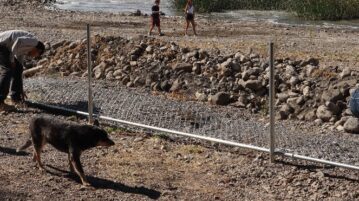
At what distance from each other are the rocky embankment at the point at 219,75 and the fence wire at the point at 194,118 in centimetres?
37

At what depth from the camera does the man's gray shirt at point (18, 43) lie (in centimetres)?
1057

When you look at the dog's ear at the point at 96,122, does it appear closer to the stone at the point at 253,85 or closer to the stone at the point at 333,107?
the stone at the point at 253,85

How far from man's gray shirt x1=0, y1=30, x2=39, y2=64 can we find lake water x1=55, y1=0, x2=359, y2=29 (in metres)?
21.8

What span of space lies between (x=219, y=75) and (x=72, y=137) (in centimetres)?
567

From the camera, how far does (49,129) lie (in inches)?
304

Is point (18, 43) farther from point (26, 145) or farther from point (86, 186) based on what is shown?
point (86, 186)

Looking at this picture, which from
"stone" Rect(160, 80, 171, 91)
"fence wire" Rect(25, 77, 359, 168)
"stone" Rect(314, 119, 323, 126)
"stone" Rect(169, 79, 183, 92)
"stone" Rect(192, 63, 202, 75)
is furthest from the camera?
"stone" Rect(192, 63, 202, 75)

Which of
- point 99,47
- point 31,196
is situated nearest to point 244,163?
point 31,196

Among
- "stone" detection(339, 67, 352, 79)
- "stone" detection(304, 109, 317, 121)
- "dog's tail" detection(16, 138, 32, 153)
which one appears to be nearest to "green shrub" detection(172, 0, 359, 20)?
"stone" detection(339, 67, 352, 79)

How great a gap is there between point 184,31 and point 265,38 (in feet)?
10.3

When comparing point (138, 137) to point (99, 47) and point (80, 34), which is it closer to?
point (99, 47)

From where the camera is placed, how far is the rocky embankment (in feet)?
36.3

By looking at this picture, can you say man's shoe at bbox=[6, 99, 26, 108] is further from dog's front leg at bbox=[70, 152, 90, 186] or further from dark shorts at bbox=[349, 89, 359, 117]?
dark shorts at bbox=[349, 89, 359, 117]

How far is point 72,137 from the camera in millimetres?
7480
